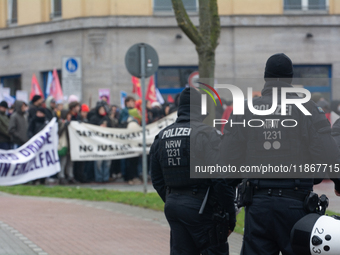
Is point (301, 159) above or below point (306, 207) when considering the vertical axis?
above

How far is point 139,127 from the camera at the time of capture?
1605 centimetres

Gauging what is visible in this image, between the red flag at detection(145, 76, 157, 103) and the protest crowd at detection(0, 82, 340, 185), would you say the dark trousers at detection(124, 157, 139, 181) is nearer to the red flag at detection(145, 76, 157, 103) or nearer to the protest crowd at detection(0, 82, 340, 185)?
the protest crowd at detection(0, 82, 340, 185)

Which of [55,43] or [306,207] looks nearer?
[306,207]

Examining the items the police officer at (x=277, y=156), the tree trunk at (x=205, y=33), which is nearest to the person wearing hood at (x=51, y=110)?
the tree trunk at (x=205, y=33)

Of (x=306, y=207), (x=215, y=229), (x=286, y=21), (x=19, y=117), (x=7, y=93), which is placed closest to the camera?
(x=306, y=207)

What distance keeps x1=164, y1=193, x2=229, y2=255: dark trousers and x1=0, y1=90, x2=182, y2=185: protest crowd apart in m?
10.2

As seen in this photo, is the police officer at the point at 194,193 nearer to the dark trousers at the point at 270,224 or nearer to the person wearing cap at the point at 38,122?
the dark trousers at the point at 270,224

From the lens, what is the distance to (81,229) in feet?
30.8

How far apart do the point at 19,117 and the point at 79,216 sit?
18.0ft

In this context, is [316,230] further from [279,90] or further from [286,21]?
[286,21]

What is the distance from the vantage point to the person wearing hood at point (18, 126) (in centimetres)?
1523

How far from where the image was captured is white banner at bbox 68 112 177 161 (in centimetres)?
1562

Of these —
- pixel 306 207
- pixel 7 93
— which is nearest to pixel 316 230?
pixel 306 207

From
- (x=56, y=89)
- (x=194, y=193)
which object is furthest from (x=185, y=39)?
(x=194, y=193)
